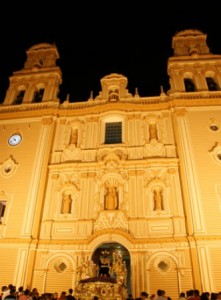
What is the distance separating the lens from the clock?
20.8 meters

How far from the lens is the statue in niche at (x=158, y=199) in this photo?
16953mm

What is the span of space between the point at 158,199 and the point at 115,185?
9.17 ft

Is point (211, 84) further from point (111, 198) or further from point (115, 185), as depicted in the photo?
point (111, 198)

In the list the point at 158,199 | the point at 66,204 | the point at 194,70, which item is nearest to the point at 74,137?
the point at 66,204

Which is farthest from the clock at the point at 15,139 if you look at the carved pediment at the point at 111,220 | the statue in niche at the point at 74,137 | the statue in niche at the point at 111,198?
the carved pediment at the point at 111,220

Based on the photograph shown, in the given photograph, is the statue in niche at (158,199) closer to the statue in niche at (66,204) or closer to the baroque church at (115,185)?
the baroque church at (115,185)

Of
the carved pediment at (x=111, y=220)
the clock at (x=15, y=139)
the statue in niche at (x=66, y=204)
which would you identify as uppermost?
the clock at (x=15, y=139)

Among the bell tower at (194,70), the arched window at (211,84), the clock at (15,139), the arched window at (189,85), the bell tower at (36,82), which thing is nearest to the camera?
the clock at (15,139)

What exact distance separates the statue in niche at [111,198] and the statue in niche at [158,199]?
2.31 m

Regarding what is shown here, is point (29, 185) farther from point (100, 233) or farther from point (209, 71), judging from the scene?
point (209, 71)

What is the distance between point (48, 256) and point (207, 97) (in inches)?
586

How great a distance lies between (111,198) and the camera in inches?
695

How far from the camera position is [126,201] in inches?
680

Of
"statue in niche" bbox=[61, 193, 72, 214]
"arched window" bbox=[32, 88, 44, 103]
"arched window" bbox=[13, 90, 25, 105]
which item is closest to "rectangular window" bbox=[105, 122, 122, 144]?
"statue in niche" bbox=[61, 193, 72, 214]
